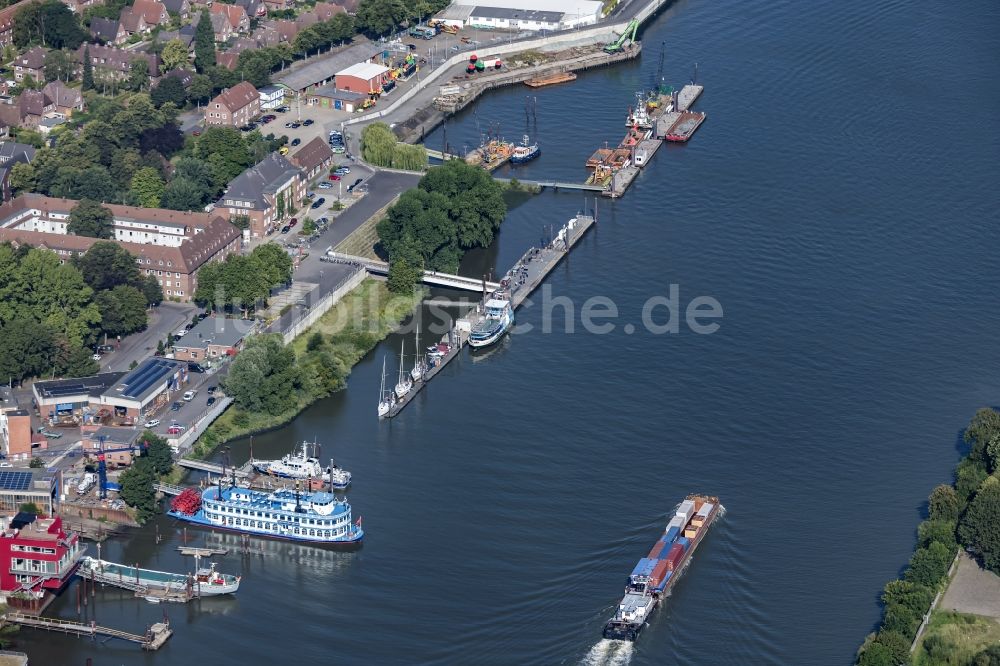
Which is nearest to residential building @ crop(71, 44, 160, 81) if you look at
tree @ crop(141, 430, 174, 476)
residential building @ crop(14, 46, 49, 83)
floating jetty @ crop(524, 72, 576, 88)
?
residential building @ crop(14, 46, 49, 83)

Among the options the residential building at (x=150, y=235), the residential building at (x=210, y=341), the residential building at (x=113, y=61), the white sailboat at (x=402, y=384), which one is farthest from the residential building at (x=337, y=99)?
the white sailboat at (x=402, y=384)

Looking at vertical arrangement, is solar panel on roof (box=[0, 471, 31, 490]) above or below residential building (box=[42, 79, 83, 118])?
below

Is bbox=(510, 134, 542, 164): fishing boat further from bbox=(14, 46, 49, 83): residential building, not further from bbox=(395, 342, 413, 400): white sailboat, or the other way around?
bbox=(14, 46, 49, 83): residential building

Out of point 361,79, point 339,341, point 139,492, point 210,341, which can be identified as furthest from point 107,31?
point 139,492

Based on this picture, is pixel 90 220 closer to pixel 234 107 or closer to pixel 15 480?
pixel 234 107

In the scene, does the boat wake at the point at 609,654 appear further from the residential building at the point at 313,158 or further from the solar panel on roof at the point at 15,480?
the residential building at the point at 313,158

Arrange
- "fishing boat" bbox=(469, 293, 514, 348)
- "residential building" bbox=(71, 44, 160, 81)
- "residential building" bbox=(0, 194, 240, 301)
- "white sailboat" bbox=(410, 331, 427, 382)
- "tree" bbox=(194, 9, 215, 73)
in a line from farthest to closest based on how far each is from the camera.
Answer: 1. "tree" bbox=(194, 9, 215, 73)
2. "residential building" bbox=(71, 44, 160, 81)
3. "residential building" bbox=(0, 194, 240, 301)
4. "fishing boat" bbox=(469, 293, 514, 348)
5. "white sailboat" bbox=(410, 331, 427, 382)
